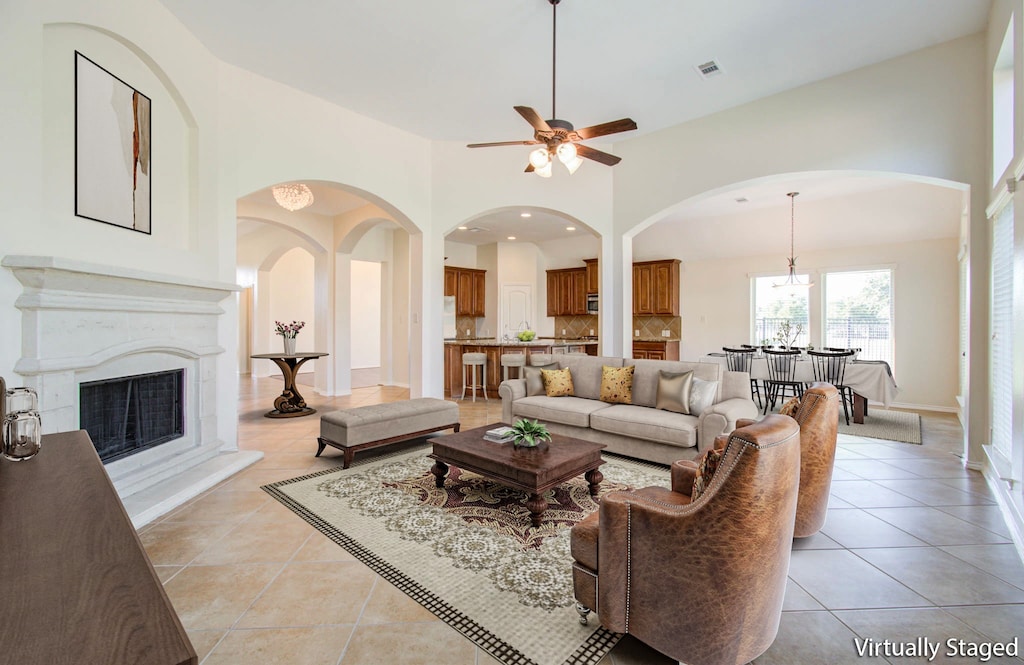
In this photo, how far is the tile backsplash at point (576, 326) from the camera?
984cm

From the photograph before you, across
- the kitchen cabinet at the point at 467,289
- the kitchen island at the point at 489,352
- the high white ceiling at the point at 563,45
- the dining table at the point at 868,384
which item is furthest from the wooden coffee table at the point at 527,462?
the kitchen cabinet at the point at 467,289

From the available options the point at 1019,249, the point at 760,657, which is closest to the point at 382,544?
the point at 760,657

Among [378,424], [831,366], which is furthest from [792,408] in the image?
[831,366]

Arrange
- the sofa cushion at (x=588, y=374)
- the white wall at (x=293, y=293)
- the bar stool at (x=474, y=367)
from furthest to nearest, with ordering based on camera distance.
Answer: the white wall at (x=293, y=293), the bar stool at (x=474, y=367), the sofa cushion at (x=588, y=374)

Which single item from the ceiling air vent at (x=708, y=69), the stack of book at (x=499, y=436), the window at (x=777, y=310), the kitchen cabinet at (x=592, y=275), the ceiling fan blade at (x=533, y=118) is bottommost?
the stack of book at (x=499, y=436)

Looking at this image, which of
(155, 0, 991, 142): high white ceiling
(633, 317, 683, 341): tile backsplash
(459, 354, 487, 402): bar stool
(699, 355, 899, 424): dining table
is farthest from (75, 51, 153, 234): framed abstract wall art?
(633, 317, 683, 341): tile backsplash

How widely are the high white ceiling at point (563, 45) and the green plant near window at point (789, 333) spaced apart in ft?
13.6

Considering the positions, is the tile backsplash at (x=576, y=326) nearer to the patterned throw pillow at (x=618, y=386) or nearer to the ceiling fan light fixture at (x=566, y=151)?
the patterned throw pillow at (x=618, y=386)

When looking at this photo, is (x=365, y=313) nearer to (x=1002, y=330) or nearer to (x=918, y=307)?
(x=918, y=307)

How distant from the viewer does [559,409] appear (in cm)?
461

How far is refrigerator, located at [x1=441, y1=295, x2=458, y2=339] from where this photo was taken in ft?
31.0

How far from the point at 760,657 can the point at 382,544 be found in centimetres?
188

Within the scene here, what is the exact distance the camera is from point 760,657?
1746mm

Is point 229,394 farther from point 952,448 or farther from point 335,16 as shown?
point 952,448
